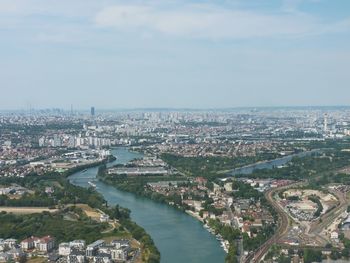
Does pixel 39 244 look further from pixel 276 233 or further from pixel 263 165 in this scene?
pixel 263 165

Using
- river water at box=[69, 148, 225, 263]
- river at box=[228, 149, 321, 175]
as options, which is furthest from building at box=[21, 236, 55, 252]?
river at box=[228, 149, 321, 175]

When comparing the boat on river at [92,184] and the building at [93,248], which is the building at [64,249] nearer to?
the building at [93,248]

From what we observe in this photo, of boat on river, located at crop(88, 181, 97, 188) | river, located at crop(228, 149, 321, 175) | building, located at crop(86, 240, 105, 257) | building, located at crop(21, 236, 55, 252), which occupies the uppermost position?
building, located at crop(86, 240, 105, 257)

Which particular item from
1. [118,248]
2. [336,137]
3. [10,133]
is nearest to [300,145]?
[336,137]

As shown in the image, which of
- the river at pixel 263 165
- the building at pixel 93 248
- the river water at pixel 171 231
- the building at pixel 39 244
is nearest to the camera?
the building at pixel 93 248

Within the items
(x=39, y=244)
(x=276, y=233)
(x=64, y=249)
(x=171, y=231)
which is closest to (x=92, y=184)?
(x=171, y=231)

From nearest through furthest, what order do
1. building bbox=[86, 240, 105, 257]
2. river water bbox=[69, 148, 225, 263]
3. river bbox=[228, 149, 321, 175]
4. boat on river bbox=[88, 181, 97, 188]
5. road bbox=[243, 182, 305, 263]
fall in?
1. road bbox=[243, 182, 305, 263]
2. building bbox=[86, 240, 105, 257]
3. river water bbox=[69, 148, 225, 263]
4. boat on river bbox=[88, 181, 97, 188]
5. river bbox=[228, 149, 321, 175]

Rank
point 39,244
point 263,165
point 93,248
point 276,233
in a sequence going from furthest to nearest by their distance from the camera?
1. point 263,165
2. point 276,233
3. point 39,244
4. point 93,248

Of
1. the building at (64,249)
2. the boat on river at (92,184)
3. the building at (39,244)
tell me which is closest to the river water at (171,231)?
the boat on river at (92,184)

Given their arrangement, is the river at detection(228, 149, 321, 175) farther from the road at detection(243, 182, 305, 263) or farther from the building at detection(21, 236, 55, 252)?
the building at detection(21, 236, 55, 252)
